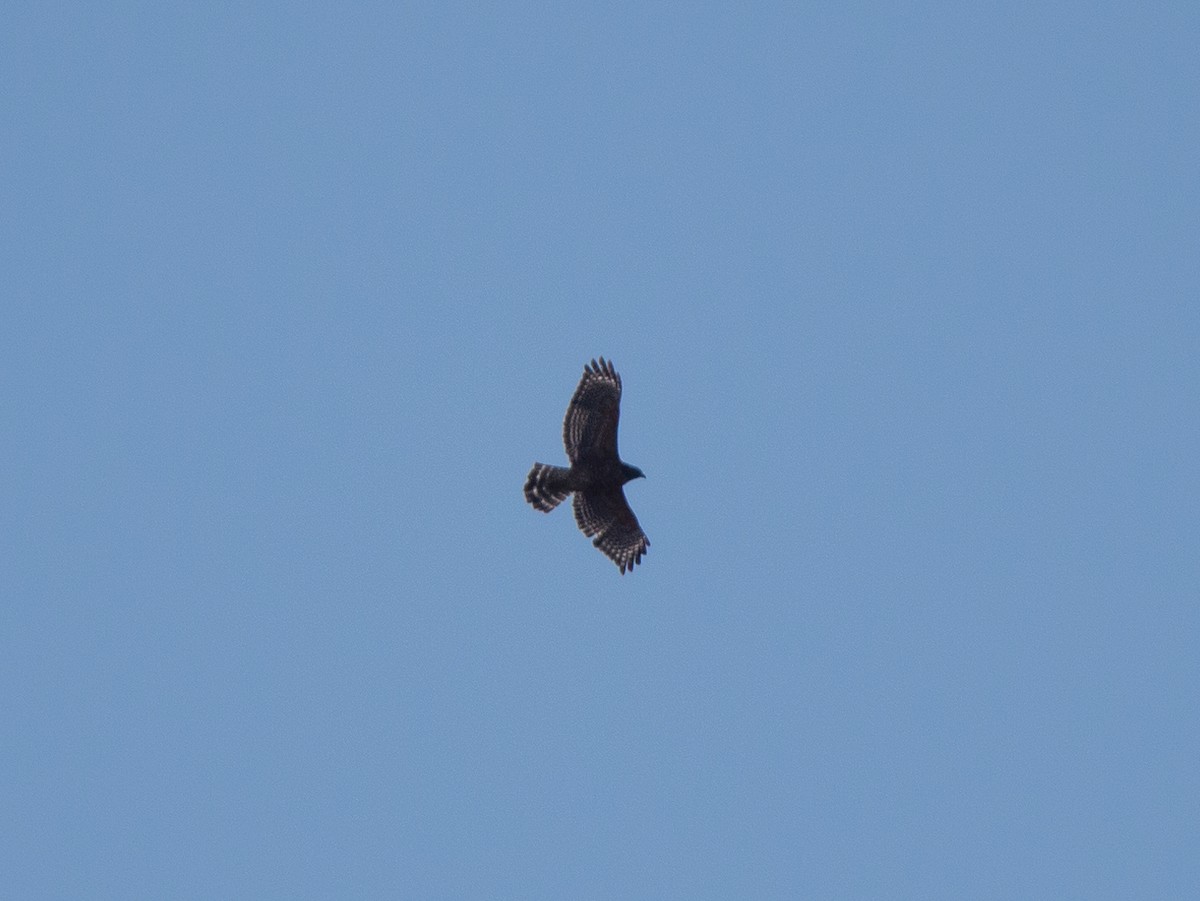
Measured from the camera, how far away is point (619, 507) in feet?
129

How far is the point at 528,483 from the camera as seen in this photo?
3903cm

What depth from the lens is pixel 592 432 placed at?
38594mm

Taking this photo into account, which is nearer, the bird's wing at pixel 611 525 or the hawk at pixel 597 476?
the hawk at pixel 597 476

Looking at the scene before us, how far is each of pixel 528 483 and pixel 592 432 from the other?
138cm

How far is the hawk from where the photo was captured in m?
38.4

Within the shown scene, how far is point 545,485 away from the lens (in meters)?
39.0

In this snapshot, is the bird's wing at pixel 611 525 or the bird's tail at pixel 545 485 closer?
the bird's tail at pixel 545 485

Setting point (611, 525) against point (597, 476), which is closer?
point (597, 476)

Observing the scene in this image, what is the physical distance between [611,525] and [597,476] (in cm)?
106

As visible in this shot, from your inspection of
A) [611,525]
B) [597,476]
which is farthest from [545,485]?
[611,525]

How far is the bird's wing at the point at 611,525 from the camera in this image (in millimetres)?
39344

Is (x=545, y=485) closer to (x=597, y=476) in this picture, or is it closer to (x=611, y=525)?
(x=597, y=476)

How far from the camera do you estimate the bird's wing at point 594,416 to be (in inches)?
1508

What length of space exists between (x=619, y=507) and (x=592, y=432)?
1497 millimetres
